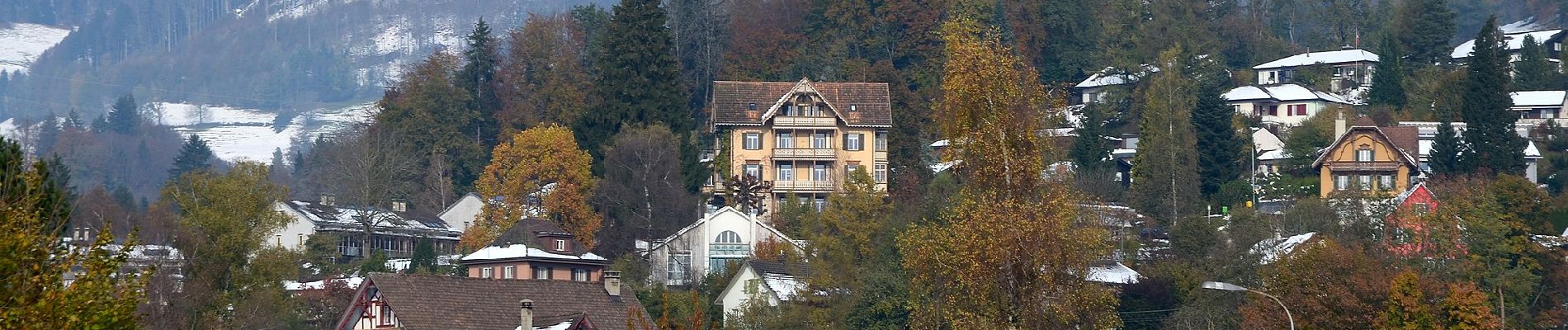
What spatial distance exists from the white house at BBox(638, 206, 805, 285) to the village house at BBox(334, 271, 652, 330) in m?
17.4

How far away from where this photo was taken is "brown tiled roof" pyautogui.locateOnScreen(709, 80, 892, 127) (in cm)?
9819

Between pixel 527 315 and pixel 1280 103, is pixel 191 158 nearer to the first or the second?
pixel 1280 103

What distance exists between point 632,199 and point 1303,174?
29555 millimetres

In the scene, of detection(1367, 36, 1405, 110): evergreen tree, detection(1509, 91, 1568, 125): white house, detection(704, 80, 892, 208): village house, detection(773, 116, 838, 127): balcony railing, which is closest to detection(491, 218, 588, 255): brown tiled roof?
detection(704, 80, 892, 208): village house

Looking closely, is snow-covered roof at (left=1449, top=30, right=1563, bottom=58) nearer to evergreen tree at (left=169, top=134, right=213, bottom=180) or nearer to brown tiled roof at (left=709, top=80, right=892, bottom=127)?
brown tiled roof at (left=709, top=80, right=892, bottom=127)

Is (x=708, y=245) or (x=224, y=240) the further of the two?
(x=708, y=245)

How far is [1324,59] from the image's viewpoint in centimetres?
12638

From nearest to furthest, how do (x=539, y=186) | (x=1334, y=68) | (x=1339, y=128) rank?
(x=539, y=186)
(x=1339, y=128)
(x=1334, y=68)

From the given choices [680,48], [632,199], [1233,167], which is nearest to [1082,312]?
[632,199]

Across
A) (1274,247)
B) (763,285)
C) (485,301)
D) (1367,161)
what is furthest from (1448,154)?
(485,301)

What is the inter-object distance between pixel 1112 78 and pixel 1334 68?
51.3 ft

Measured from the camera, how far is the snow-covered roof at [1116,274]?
7125 centimetres

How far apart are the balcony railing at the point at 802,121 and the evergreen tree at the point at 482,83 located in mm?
19968

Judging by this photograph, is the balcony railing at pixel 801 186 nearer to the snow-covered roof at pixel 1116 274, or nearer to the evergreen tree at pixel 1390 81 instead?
the snow-covered roof at pixel 1116 274
